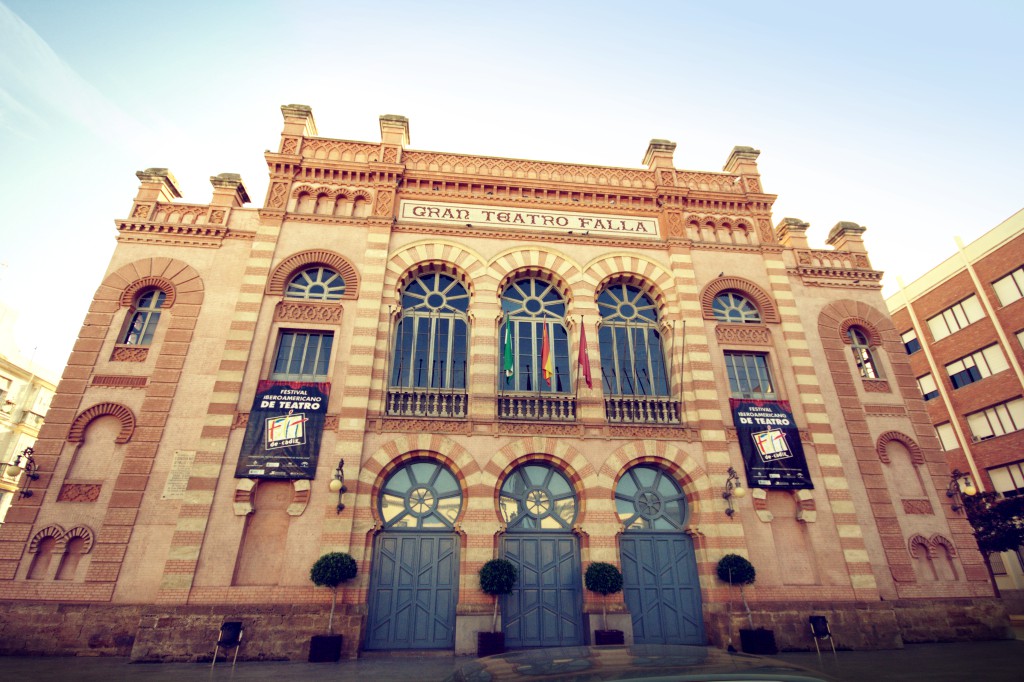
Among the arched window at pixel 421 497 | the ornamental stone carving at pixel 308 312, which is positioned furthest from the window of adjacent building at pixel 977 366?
the ornamental stone carving at pixel 308 312

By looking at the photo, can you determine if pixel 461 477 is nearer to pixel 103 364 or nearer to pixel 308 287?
pixel 308 287

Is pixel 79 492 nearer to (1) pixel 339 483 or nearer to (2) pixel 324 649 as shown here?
(1) pixel 339 483

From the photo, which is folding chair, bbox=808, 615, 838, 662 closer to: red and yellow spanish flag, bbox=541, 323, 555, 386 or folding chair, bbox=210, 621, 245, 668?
red and yellow spanish flag, bbox=541, 323, 555, 386

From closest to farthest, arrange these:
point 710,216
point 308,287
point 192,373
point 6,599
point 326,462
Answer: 1. point 6,599
2. point 326,462
3. point 192,373
4. point 308,287
5. point 710,216

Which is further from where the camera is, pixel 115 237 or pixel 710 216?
pixel 710 216

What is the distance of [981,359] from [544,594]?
1153 inches

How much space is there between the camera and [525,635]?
13.4 meters

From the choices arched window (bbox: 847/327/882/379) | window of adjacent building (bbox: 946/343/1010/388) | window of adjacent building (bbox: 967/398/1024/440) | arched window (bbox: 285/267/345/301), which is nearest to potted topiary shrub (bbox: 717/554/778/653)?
arched window (bbox: 847/327/882/379)

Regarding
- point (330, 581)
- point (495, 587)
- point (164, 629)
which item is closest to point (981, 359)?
point (495, 587)

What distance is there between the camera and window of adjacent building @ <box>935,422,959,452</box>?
29250 mm

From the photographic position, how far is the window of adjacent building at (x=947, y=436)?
2925 cm

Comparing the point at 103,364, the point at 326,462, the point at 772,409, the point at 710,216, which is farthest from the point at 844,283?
the point at 103,364

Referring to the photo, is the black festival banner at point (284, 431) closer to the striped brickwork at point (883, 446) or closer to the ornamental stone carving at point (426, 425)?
the ornamental stone carving at point (426, 425)

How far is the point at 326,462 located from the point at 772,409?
45.3 feet
